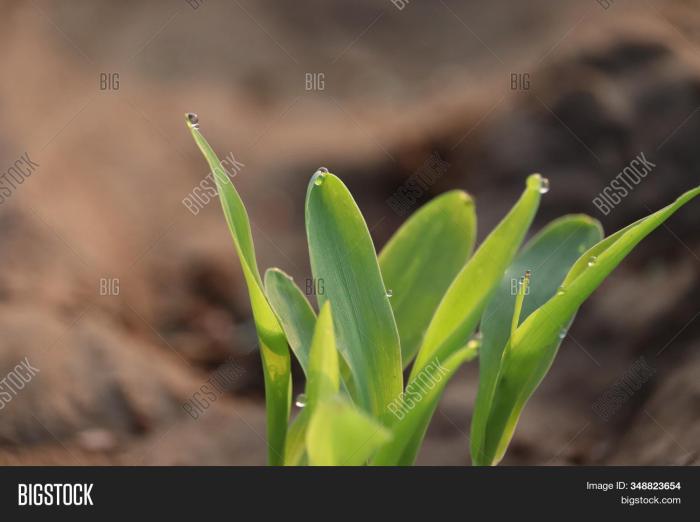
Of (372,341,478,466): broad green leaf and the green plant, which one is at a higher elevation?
the green plant

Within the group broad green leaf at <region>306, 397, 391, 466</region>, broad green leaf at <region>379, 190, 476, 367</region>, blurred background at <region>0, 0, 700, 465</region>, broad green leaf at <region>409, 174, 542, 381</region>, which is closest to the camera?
broad green leaf at <region>306, 397, 391, 466</region>

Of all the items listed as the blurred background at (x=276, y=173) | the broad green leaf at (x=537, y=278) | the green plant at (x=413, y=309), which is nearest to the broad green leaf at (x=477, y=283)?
the green plant at (x=413, y=309)

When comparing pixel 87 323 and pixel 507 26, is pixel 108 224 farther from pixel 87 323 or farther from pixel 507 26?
pixel 507 26

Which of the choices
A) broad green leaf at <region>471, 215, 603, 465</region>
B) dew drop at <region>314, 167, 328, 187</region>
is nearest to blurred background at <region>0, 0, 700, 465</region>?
broad green leaf at <region>471, 215, 603, 465</region>

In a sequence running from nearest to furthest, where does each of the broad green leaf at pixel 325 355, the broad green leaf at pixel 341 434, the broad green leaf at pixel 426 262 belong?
the broad green leaf at pixel 341 434 → the broad green leaf at pixel 325 355 → the broad green leaf at pixel 426 262

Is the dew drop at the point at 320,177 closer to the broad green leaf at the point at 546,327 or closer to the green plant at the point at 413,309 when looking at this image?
the green plant at the point at 413,309

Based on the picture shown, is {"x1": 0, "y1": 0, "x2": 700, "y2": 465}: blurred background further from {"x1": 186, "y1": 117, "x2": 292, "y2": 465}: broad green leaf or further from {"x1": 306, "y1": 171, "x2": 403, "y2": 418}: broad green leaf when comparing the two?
{"x1": 306, "y1": 171, "x2": 403, "y2": 418}: broad green leaf

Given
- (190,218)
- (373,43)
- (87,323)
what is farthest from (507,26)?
(87,323)

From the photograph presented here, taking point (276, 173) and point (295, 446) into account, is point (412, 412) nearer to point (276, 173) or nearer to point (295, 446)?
point (295, 446)
